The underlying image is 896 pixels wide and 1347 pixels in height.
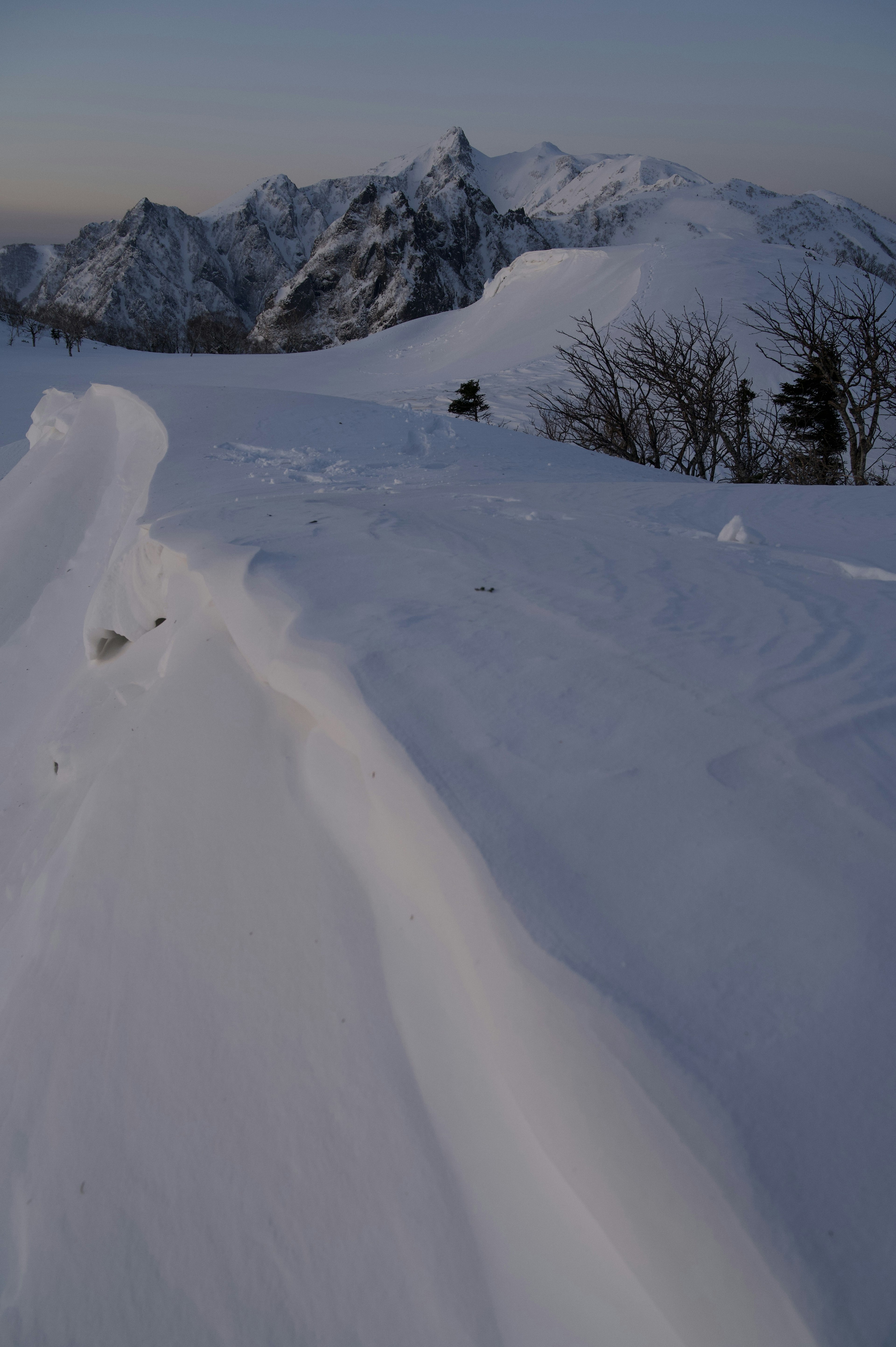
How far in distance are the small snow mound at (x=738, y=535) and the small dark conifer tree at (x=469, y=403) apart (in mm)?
10131

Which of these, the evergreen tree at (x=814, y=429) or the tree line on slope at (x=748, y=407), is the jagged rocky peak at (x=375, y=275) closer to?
the tree line on slope at (x=748, y=407)

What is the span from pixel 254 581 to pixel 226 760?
1.86 feet

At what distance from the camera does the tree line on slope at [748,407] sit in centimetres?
771


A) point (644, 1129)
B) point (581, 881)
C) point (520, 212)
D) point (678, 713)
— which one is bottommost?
point (644, 1129)

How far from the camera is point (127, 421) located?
6.09 metres

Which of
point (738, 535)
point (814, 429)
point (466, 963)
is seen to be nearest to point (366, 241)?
point (814, 429)

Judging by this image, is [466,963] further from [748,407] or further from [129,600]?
[748,407]

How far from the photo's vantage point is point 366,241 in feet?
308

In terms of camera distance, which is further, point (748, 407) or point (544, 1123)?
point (748, 407)

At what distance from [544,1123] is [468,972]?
23 cm

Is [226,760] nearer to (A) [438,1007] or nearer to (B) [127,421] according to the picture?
(A) [438,1007]

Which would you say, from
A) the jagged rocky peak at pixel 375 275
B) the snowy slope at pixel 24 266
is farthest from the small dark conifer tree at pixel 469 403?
the snowy slope at pixel 24 266

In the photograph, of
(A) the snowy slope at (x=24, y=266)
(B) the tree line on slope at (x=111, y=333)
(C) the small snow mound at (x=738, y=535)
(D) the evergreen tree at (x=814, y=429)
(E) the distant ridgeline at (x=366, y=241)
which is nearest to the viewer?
(C) the small snow mound at (x=738, y=535)

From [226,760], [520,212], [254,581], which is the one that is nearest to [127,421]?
[254,581]
